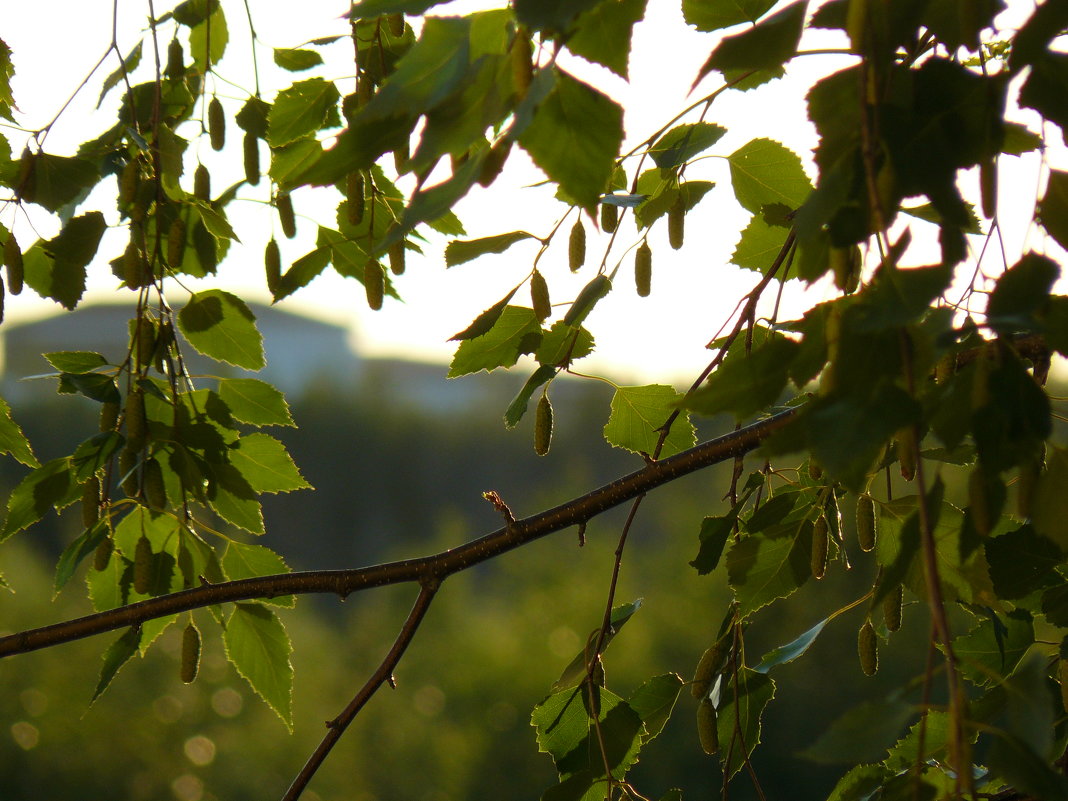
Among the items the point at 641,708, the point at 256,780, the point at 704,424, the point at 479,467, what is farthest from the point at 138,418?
the point at 479,467

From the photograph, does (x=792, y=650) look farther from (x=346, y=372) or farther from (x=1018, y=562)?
(x=346, y=372)

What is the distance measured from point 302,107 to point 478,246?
0.76 feet

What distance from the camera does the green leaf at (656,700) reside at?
2.19ft

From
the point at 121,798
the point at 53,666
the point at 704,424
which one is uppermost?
the point at 704,424

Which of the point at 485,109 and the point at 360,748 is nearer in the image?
the point at 485,109

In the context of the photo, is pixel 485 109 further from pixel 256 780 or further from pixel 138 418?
pixel 256 780

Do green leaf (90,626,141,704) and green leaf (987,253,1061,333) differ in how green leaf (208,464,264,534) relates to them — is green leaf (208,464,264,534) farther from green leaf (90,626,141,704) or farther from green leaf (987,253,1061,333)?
green leaf (987,253,1061,333)

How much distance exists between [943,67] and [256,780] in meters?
13.5

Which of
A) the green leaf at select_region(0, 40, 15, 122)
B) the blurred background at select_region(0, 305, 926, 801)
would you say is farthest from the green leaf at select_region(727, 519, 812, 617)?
the blurred background at select_region(0, 305, 926, 801)

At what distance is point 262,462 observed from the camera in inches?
29.2

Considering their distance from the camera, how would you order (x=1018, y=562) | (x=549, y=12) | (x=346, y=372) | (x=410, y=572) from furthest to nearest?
(x=346, y=372) → (x=410, y=572) → (x=1018, y=562) → (x=549, y=12)

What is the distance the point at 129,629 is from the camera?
69cm

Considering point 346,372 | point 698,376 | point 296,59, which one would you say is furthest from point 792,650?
point 346,372

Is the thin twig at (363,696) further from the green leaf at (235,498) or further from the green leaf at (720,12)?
the green leaf at (720,12)
